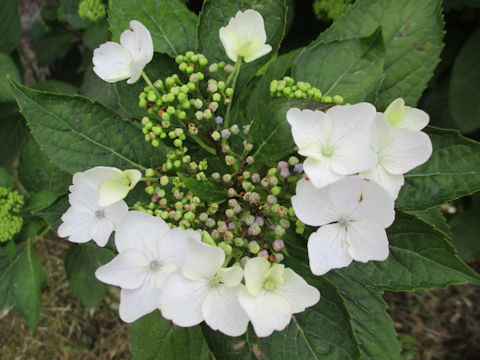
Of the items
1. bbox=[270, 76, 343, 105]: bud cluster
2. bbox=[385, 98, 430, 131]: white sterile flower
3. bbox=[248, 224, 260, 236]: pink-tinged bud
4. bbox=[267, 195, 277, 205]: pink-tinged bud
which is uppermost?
bbox=[270, 76, 343, 105]: bud cluster

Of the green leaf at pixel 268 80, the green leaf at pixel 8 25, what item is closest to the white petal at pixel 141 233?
the green leaf at pixel 268 80

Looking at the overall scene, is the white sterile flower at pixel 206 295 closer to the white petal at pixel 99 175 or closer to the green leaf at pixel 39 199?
the white petal at pixel 99 175

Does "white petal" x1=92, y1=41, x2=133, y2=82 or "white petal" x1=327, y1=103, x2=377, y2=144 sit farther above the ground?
"white petal" x1=92, y1=41, x2=133, y2=82

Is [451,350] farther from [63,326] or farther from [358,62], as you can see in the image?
[63,326]

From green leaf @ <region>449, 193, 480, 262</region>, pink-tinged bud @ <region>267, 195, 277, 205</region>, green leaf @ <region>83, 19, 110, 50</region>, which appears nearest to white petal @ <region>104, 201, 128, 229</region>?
pink-tinged bud @ <region>267, 195, 277, 205</region>

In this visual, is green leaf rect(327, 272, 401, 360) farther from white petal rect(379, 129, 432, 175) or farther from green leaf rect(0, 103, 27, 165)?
green leaf rect(0, 103, 27, 165)

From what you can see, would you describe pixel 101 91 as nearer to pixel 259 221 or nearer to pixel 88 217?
pixel 88 217
